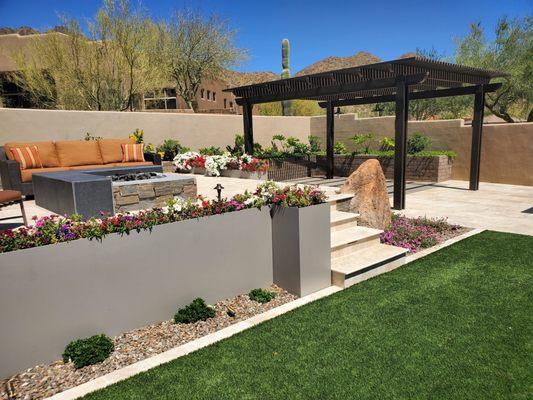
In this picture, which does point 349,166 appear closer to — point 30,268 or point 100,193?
point 100,193

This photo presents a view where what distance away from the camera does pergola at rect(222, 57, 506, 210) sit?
311 inches

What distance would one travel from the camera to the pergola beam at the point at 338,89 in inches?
A: 307

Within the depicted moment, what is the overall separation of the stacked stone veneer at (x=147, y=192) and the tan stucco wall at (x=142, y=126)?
5374 mm

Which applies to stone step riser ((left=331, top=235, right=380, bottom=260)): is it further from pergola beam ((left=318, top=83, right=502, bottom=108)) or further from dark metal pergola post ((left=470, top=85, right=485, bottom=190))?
pergola beam ((left=318, top=83, right=502, bottom=108))

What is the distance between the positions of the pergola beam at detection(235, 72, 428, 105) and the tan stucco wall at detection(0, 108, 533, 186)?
2.01 metres

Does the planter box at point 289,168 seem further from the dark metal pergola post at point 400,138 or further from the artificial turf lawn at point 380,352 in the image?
the artificial turf lawn at point 380,352

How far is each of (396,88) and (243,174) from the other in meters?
4.07

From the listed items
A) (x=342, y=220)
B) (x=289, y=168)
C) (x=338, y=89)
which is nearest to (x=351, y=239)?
(x=342, y=220)

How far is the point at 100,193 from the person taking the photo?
4938mm

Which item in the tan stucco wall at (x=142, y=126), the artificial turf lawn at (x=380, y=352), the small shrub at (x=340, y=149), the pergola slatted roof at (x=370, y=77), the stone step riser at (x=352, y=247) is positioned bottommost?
the artificial turf lawn at (x=380, y=352)

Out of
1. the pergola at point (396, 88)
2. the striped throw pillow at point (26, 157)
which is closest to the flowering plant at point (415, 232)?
the pergola at point (396, 88)

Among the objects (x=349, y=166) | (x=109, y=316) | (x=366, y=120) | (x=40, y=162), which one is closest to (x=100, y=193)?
(x=109, y=316)

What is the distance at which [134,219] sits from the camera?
11.4ft

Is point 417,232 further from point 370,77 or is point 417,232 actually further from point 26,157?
point 26,157
